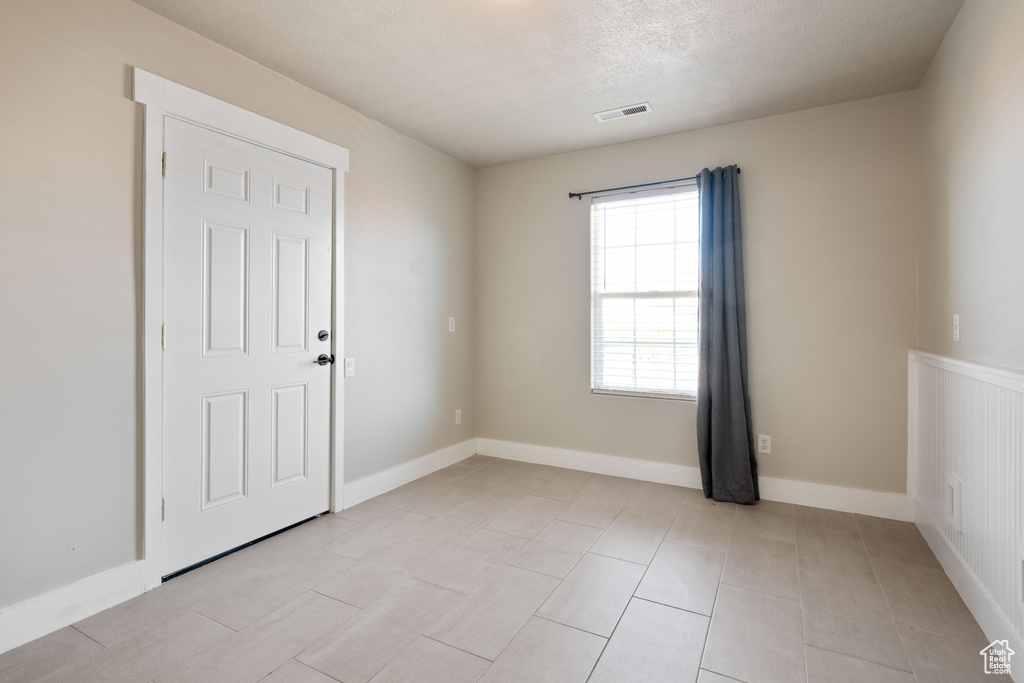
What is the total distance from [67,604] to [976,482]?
360cm

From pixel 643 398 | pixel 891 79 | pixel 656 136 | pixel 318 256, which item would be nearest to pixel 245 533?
pixel 318 256

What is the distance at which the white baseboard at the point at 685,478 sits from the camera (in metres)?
3.04

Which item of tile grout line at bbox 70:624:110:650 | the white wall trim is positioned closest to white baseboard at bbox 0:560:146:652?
tile grout line at bbox 70:624:110:650

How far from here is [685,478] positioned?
3.61 meters

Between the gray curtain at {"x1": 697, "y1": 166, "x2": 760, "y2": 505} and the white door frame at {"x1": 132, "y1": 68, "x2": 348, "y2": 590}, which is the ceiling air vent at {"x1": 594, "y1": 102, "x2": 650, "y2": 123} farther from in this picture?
the white door frame at {"x1": 132, "y1": 68, "x2": 348, "y2": 590}

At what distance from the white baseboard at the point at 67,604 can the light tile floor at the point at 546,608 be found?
50mm

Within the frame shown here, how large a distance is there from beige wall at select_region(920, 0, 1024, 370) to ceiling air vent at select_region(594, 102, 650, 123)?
57.2 inches

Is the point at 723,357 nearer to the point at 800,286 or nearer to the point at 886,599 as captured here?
the point at 800,286

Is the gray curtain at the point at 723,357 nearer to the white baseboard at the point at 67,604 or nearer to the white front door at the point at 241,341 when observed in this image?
the white front door at the point at 241,341

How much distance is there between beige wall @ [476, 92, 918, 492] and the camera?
301cm

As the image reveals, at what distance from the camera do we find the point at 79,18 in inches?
77.9

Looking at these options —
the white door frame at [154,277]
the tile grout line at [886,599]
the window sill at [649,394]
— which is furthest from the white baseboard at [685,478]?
the white door frame at [154,277]

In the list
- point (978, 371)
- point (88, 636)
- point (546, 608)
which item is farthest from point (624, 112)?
point (88, 636)

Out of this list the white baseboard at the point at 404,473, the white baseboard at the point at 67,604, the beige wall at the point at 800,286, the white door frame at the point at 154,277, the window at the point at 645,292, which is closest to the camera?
the white baseboard at the point at 67,604
